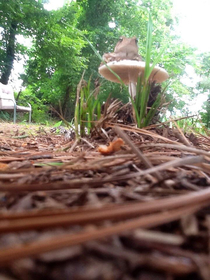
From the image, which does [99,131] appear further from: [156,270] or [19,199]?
[156,270]

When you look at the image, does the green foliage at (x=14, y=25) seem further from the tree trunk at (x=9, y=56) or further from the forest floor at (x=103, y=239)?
the forest floor at (x=103, y=239)

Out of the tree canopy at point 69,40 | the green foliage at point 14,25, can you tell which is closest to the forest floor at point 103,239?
the tree canopy at point 69,40

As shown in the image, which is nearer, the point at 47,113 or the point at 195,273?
the point at 195,273

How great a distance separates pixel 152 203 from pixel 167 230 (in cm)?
4

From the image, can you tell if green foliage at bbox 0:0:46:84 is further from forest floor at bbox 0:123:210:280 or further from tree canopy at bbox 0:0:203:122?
forest floor at bbox 0:123:210:280

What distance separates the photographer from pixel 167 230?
0.78ft

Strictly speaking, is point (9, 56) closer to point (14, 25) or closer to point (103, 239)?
point (14, 25)

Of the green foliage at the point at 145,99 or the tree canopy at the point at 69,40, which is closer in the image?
the green foliage at the point at 145,99

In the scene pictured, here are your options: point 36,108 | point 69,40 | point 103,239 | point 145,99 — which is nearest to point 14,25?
point 69,40

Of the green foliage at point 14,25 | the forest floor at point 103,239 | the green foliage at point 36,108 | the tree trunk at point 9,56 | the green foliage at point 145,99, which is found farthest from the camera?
the green foliage at point 36,108

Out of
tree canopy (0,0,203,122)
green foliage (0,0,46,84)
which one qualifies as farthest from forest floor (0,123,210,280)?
green foliage (0,0,46,84)

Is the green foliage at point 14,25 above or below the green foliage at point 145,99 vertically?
above

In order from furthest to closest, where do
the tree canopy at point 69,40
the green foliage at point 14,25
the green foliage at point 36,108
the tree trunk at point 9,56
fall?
the green foliage at point 36,108
the tree trunk at point 9,56
the tree canopy at point 69,40
the green foliage at point 14,25

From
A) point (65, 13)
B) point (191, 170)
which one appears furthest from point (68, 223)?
point (65, 13)
